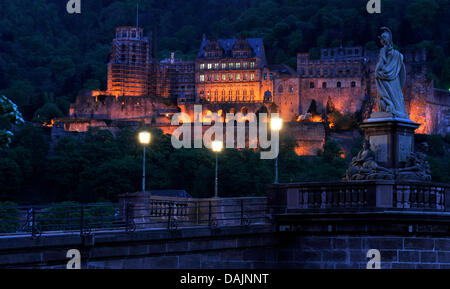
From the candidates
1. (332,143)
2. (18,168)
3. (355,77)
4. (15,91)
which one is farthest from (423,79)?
(15,91)

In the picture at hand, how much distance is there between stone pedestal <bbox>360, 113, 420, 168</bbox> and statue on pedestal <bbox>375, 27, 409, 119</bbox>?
1.24ft

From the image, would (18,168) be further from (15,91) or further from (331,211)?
(331,211)

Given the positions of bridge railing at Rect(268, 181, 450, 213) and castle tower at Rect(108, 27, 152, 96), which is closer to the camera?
bridge railing at Rect(268, 181, 450, 213)

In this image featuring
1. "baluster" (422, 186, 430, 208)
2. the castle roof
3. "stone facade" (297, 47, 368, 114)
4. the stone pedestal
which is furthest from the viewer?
the castle roof

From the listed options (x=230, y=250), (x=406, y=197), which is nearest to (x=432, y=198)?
(x=406, y=197)

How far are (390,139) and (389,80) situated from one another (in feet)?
6.30

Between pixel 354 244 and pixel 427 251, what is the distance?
1.96 meters

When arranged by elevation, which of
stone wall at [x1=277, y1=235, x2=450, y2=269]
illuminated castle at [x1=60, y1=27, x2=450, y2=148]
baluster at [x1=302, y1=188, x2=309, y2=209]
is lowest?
stone wall at [x1=277, y1=235, x2=450, y2=269]

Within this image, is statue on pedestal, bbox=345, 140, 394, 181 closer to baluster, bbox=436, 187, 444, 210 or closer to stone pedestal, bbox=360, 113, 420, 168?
stone pedestal, bbox=360, 113, 420, 168

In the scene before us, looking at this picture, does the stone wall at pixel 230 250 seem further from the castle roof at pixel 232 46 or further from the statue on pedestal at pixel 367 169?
the castle roof at pixel 232 46

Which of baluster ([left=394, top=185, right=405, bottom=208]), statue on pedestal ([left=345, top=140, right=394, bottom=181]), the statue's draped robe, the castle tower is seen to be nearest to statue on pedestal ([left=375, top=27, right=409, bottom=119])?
the statue's draped robe

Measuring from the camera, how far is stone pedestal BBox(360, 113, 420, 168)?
90.4 ft

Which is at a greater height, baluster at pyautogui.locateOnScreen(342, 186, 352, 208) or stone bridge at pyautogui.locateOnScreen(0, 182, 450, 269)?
baluster at pyautogui.locateOnScreen(342, 186, 352, 208)
